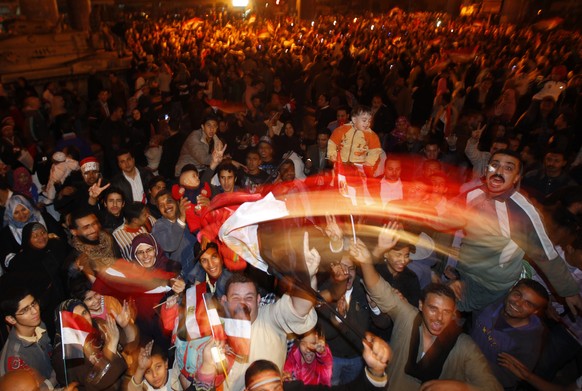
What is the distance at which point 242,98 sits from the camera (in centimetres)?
1030

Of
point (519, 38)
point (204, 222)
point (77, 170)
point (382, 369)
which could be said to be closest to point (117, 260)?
point (204, 222)

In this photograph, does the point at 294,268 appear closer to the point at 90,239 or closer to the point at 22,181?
the point at 90,239

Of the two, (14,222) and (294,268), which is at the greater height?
(294,268)

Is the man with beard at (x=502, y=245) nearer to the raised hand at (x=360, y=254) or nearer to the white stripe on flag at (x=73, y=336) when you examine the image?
the raised hand at (x=360, y=254)

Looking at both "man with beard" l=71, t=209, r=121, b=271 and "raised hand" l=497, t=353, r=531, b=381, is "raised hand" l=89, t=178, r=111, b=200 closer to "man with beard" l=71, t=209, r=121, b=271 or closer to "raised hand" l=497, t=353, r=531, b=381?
"man with beard" l=71, t=209, r=121, b=271

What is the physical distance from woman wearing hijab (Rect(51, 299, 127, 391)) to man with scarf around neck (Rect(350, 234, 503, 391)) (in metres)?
1.80

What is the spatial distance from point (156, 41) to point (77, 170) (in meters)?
12.3

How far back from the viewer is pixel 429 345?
8.70 ft

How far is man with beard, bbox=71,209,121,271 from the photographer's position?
371cm

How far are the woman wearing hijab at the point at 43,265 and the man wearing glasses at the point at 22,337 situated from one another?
620mm

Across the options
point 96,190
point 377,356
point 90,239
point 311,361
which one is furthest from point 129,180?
point 377,356

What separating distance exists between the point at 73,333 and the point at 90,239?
3.66 feet

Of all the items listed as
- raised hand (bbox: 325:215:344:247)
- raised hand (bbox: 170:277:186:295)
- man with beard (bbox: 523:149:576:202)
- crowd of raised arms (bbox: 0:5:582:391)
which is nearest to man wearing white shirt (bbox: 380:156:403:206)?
crowd of raised arms (bbox: 0:5:582:391)

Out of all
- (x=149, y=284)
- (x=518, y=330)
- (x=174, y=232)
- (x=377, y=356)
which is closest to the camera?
(x=377, y=356)
